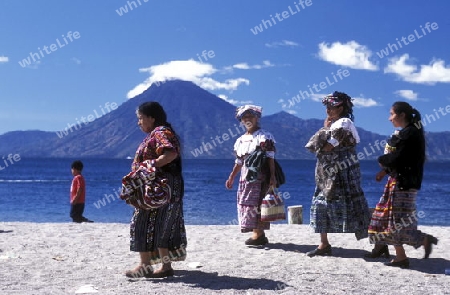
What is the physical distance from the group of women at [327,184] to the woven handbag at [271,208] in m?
0.09

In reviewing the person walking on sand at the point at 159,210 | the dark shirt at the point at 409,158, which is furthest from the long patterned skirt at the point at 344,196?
the person walking on sand at the point at 159,210

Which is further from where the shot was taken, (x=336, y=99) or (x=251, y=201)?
(x=251, y=201)

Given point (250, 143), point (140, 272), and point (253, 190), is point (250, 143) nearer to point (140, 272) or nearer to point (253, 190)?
point (253, 190)

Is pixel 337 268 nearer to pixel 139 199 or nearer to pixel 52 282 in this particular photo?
pixel 139 199

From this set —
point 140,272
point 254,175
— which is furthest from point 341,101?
point 140,272

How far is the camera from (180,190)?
6.00m

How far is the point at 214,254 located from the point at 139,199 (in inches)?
95.3

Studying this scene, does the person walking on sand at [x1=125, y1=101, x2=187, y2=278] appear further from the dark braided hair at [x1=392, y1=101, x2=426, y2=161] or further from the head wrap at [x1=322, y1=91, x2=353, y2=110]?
the dark braided hair at [x1=392, y1=101, x2=426, y2=161]

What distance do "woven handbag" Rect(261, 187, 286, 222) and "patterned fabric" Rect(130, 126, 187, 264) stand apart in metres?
2.18

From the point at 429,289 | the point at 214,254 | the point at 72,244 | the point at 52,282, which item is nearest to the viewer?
the point at 429,289

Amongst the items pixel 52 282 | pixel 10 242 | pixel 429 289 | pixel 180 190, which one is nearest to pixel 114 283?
pixel 52 282

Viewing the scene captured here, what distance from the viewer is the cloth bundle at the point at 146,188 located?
5734mm

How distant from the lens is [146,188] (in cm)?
575

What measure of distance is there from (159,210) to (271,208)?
7.90 feet
